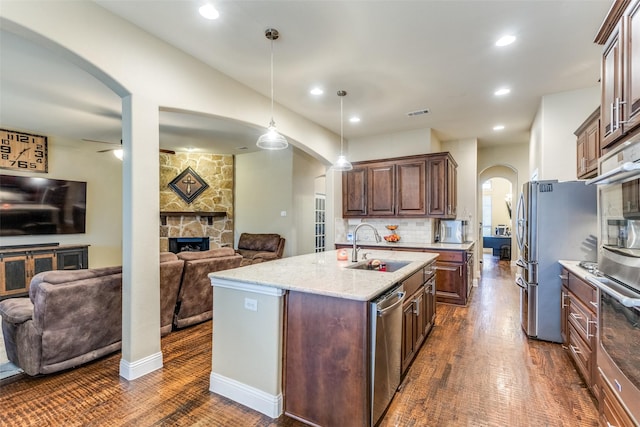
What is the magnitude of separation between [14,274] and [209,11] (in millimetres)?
5593

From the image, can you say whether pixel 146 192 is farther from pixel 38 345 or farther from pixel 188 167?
pixel 188 167

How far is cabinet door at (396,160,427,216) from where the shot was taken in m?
5.05

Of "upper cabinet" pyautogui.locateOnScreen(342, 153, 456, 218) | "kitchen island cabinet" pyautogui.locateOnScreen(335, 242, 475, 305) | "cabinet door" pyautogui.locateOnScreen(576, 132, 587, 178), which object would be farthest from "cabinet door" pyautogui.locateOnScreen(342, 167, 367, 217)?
"cabinet door" pyautogui.locateOnScreen(576, 132, 587, 178)

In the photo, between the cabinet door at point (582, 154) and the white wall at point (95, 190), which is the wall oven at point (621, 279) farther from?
the white wall at point (95, 190)

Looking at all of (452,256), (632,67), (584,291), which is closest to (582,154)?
(584,291)

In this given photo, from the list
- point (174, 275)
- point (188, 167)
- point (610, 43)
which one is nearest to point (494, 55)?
point (610, 43)

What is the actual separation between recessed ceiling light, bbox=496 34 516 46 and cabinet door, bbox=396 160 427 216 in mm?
2392

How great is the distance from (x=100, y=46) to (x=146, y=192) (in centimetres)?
114

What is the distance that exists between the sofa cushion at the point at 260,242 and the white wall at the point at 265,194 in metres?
0.24

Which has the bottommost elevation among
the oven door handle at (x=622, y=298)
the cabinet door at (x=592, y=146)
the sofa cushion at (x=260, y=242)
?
the sofa cushion at (x=260, y=242)

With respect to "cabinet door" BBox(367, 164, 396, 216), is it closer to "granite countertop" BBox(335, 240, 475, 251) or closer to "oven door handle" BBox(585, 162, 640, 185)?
"granite countertop" BBox(335, 240, 475, 251)

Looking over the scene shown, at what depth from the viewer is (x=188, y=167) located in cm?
731

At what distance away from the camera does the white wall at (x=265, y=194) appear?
7.14 meters

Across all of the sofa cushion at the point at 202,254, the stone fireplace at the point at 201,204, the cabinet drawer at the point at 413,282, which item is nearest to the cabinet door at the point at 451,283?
the cabinet drawer at the point at 413,282
